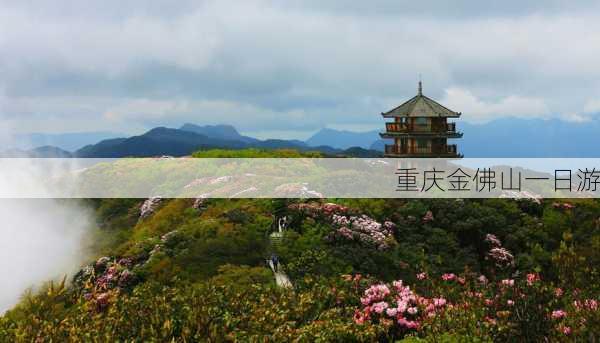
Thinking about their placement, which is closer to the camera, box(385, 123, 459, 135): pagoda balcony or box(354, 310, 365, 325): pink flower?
box(354, 310, 365, 325): pink flower

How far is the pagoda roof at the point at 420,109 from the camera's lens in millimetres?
35500

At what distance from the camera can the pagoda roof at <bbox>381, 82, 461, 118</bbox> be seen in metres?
35.5

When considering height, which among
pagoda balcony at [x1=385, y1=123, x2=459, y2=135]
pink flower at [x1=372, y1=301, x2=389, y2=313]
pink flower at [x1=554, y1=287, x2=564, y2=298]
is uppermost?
pagoda balcony at [x1=385, y1=123, x2=459, y2=135]

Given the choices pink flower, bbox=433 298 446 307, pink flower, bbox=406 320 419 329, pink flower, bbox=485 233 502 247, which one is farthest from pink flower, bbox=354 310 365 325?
pink flower, bbox=485 233 502 247

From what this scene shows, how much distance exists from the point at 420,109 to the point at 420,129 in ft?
3.42

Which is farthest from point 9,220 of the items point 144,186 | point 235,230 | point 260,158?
point 235,230

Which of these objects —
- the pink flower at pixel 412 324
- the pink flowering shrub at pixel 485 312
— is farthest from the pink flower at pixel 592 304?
the pink flower at pixel 412 324

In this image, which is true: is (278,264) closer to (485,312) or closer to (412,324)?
(412,324)

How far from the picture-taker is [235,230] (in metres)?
22.8

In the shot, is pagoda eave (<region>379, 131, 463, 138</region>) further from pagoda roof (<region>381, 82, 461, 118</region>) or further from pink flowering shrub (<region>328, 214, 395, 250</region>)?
pink flowering shrub (<region>328, 214, 395, 250</region>)

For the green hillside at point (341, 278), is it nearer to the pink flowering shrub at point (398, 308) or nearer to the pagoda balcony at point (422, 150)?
the pink flowering shrub at point (398, 308)

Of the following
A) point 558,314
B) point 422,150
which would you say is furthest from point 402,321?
point 422,150

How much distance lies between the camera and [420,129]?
117ft

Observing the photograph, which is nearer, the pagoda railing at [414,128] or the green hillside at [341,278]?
the green hillside at [341,278]
